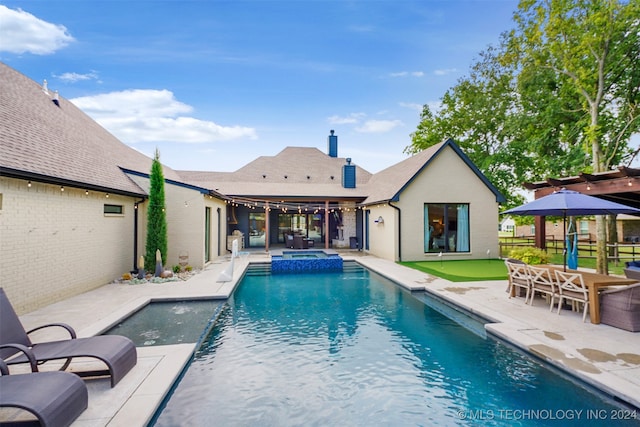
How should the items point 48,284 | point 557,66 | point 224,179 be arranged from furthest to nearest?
1. point 224,179
2. point 557,66
3. point 48,284

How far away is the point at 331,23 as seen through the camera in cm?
1410

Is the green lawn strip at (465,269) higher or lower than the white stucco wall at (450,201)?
lower

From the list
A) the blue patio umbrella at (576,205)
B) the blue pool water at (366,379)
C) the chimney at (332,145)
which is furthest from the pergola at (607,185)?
the chimney at (332,145)

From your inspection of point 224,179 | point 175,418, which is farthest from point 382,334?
point 224,179

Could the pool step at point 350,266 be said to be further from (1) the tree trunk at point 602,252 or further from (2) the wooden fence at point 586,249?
(1) the tree trunk at point 602,252

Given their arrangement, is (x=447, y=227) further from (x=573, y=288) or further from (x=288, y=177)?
(x=288, y=177)

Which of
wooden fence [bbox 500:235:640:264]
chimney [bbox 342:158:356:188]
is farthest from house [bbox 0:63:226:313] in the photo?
wooden fence [bbox 500:235:640:264]

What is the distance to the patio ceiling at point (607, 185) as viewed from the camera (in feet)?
23.8

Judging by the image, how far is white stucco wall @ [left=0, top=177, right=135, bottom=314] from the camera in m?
5.84

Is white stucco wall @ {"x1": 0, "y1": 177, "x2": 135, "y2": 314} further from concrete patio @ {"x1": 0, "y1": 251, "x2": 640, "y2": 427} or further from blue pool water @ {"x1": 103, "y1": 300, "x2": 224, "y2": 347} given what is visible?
blue pool water @ {"x1": 103, "y1": 300, "x2": 224, "y2": 347}

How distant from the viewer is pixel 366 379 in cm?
414

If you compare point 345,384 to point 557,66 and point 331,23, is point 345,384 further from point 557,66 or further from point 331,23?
point 557,66

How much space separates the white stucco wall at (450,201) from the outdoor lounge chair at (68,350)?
38.3 ft

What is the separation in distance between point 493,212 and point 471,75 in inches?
534
